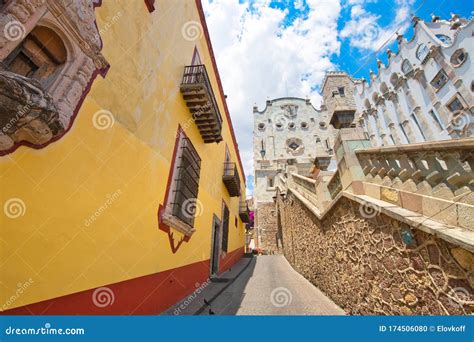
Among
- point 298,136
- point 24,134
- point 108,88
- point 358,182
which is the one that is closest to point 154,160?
point 108,88

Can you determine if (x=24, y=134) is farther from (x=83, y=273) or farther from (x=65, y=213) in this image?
(x=83, y=273)

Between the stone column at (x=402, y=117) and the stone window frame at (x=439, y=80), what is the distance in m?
3.33

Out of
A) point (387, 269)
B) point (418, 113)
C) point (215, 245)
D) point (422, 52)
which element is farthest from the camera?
point (418, 113)

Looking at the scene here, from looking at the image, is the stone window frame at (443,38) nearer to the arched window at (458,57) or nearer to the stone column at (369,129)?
the arched window at (458,57)

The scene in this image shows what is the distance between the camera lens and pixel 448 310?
7.65 ft

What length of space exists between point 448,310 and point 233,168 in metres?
9.19
